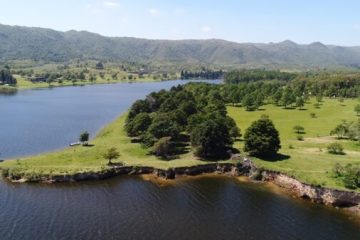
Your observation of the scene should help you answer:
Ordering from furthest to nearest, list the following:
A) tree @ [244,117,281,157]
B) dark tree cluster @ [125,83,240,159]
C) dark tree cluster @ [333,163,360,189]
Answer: dark tree cluster @ [125,83,240,159] < tree @ [244,117,281,157] < dark tree cluster @ [333,163,360,189]

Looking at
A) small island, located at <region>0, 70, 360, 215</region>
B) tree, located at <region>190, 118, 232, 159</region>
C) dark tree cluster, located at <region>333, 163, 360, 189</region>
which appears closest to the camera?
dark tree cluster, located at <region>333, 163, 360, 189</region>

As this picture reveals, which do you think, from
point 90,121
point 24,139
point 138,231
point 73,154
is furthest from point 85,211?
point 90,121

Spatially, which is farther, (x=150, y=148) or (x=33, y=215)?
(x=150, y=148)

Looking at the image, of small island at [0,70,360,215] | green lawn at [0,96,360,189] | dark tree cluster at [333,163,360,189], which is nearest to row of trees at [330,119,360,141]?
small island at [0,70,360,215]

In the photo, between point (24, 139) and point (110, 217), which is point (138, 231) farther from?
point (24, 139)

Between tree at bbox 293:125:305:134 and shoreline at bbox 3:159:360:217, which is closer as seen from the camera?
shoreline at bbox 3:159:360:217

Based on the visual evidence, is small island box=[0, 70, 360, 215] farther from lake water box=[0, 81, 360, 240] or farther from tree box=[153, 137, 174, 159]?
lake water box=[0, 81, 360, 240]

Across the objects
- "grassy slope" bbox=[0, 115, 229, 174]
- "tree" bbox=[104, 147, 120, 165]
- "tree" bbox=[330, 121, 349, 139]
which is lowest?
"grassy slope" bbox=[0, 115, 229, 174]

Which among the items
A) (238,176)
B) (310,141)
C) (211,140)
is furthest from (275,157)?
(310,141)
